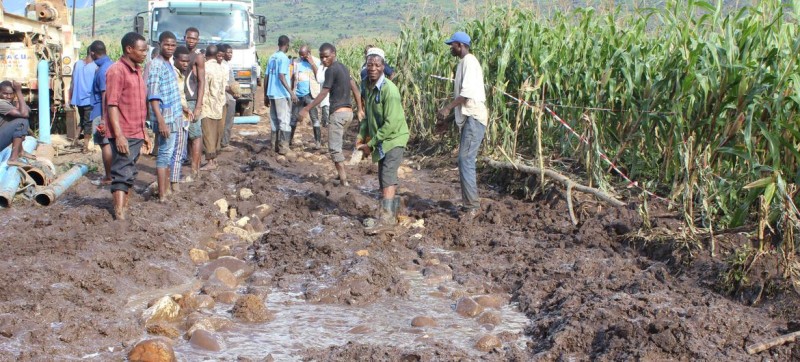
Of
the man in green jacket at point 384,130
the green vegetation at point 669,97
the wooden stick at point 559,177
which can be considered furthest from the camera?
the man in green jacket at point 384,130

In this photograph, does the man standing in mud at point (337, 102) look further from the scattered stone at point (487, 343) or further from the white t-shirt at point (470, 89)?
the scattered stone at point (487, 343)

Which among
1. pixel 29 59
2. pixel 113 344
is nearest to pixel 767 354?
pixel 113 344

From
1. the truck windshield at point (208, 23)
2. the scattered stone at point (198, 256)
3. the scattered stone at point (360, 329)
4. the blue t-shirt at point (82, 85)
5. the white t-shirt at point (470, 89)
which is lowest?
the scattered stone at point (198, 256)

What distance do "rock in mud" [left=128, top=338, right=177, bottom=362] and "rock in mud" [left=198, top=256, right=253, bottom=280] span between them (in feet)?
5.69

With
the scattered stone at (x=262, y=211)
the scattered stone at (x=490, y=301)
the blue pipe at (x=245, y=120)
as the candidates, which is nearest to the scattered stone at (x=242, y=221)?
the scattered stone at (x=262, y=211)

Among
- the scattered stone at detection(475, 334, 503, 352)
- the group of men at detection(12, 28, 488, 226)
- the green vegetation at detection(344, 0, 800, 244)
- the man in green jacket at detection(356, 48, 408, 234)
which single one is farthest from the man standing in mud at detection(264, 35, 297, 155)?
the scattered stone at detection(475, 334, 503, 352)

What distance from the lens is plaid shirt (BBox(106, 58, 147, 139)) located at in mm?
6645

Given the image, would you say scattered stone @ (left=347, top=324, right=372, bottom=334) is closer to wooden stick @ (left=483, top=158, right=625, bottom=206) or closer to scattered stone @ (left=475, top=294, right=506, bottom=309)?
scattered stone @ (left=475, top=294, right=506, bottom=309)

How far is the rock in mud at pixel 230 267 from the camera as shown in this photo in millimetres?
6027

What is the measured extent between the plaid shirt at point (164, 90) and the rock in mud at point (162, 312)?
287 centimetres

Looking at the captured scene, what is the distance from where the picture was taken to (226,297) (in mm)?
5332

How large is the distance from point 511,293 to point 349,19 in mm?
98977

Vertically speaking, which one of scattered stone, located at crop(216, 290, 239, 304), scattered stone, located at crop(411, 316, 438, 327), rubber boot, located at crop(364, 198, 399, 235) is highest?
rubber boot, located at crop(364, 198, 399, 235)

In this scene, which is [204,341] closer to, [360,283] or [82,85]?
[360,283]
